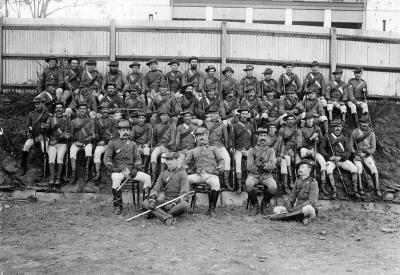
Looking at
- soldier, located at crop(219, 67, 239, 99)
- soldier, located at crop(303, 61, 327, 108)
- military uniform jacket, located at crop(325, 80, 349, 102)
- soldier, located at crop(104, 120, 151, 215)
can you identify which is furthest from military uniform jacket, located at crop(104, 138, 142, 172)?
military uniform jacket, located at crop(325, 80, 349, 102)

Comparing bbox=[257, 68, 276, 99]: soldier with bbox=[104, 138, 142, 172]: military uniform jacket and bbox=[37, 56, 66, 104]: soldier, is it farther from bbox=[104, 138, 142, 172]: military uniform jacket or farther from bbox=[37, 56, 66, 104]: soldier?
bbox=[37, 56, 66, 104]: soldier

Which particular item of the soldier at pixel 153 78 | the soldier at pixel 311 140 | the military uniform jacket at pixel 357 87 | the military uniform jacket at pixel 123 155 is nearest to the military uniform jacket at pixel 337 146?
the soldier at pixel 311 140

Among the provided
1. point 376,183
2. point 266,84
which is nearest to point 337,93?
point 266,84

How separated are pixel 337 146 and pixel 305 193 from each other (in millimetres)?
2384

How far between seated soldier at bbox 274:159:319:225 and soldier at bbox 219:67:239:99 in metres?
4.24

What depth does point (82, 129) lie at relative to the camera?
10609 mm

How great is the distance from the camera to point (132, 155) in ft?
31.5

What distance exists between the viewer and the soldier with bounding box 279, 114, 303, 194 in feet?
33.5

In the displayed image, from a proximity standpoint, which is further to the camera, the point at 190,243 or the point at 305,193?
the point at 305,193

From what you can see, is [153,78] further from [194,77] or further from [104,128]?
[104,128]

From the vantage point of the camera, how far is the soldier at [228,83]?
41.6 ft

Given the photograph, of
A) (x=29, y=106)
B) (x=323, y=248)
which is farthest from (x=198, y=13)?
(x=323, y=248)

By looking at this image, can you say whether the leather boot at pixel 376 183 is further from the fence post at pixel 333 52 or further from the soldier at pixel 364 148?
the fence post at pixel 333 52

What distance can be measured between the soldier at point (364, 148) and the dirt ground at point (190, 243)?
50.0 inches
